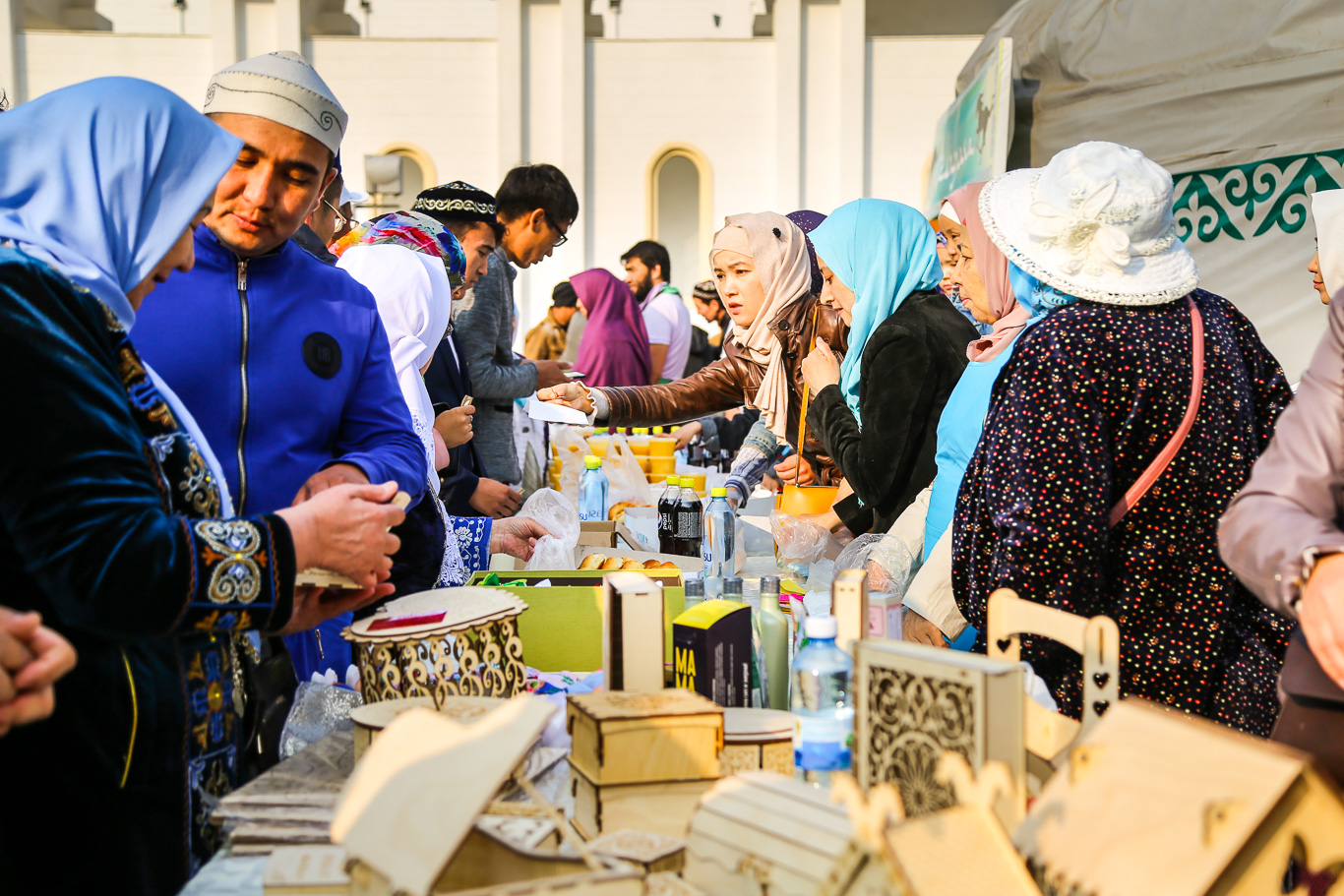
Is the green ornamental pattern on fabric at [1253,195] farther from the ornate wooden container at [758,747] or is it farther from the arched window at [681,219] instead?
the arched window at [681,219]

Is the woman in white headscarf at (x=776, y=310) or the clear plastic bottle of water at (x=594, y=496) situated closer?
the woman in white headscarf at (x=776, y=310)

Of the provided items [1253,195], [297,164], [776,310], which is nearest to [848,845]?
[297,164]

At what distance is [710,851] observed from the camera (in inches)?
35.1

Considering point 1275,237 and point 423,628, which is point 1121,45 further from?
point 423,628

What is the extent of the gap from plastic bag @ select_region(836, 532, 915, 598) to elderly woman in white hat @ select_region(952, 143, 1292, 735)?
2.04 feet

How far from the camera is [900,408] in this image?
2400 mm

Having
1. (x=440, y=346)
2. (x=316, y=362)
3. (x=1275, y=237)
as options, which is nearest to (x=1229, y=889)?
(x=316, y=362)

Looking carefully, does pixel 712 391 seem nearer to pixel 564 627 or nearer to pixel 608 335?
pixel 564 627

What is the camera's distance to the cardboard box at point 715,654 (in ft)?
4.51

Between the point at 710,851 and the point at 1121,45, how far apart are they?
19.7 ft

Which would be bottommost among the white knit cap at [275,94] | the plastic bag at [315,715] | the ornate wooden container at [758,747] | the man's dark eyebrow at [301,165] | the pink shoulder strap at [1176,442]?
the plastic bag at [315,715]

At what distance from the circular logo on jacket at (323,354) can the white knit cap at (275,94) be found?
349 mm

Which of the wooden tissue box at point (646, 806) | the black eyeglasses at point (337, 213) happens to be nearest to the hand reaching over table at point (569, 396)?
the black eyeglasses at point (337, 213)

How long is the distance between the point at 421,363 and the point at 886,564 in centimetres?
123
